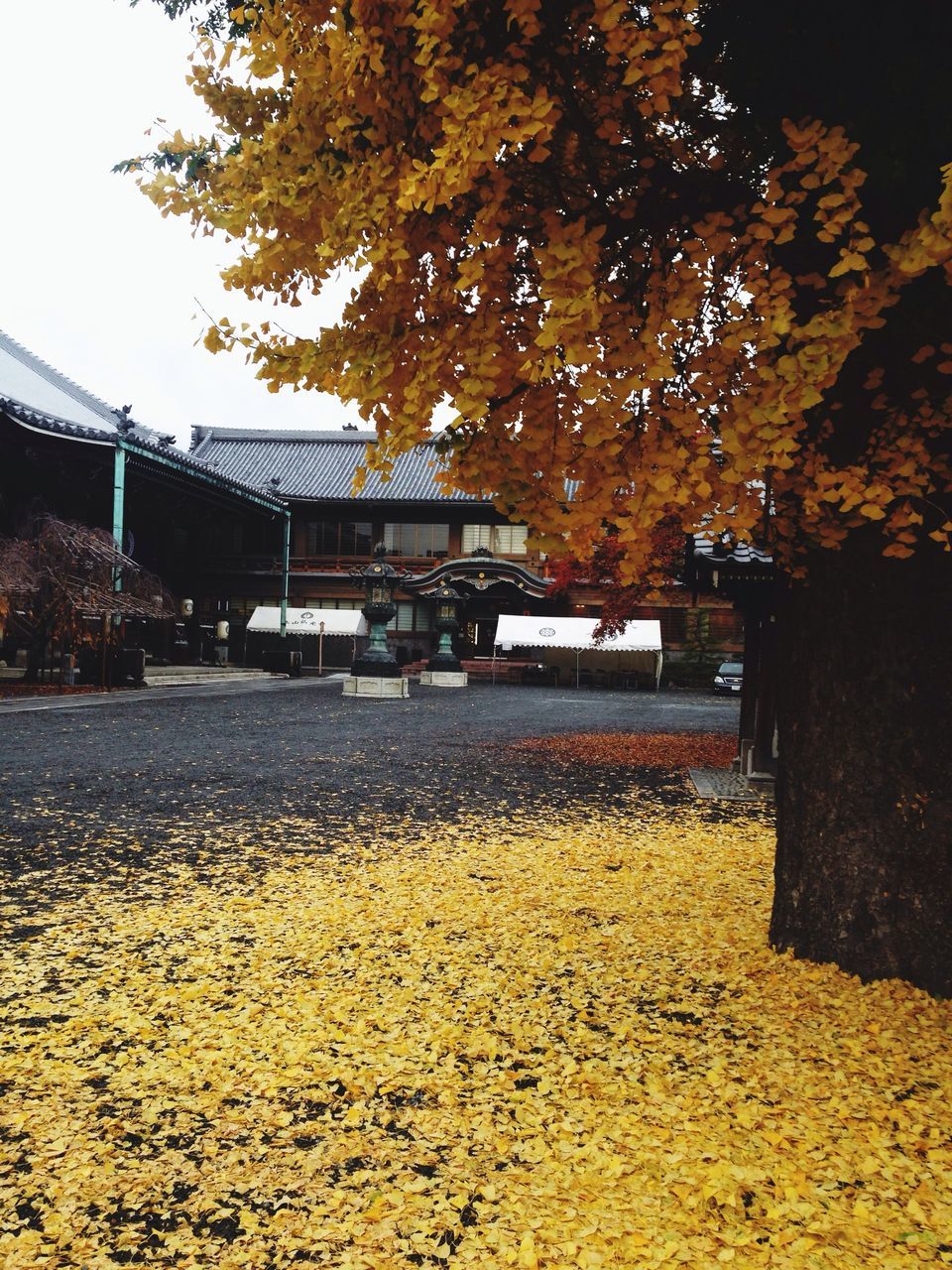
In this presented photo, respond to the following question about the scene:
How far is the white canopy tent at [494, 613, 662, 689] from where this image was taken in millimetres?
31219

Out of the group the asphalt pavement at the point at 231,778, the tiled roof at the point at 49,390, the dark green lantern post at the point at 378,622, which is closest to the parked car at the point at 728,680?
the asphalt pavement at the point at 231,778

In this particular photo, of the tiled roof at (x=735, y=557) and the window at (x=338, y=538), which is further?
the window at (x=338, y=538)

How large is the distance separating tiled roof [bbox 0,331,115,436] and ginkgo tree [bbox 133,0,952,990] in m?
23.1

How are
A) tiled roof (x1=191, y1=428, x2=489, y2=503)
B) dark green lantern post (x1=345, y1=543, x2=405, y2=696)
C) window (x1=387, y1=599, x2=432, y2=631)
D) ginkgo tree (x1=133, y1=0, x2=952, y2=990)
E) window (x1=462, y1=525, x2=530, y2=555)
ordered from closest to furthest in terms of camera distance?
ginkgo tree (x1=133, y1=0, x2=952, y2=990) → dark green lantern post (x1=345, y1=543, x2=405, y2=696) → window (x1=387, y1=599, x2=432, y2=631) → window (x1=462, y1=525, x2=530, y2=555) → tiled roof (x1=191, y1=428, x2=489, y2=503)

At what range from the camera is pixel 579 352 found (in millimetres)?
2738

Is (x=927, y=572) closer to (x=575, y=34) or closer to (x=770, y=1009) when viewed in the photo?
(x=770, y=1009)

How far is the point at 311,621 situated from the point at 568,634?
1143 cm

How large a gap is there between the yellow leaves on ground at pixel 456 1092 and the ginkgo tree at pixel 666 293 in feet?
2.63

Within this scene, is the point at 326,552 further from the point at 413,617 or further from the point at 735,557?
the point at 735,557

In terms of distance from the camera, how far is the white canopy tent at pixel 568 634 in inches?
1229

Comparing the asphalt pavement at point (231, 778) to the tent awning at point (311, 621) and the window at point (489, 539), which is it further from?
the window at point (489, 539)

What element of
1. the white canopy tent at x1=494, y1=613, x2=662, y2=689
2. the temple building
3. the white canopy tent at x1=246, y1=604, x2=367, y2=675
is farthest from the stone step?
the white canopy tent at x1=494, y1=613, x2=662, y2=689

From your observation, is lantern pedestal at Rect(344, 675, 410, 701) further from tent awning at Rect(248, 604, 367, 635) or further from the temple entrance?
tent awning at Rect(248, 604, 367, 635)

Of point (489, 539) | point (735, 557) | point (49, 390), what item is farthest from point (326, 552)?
point (735, 557)
